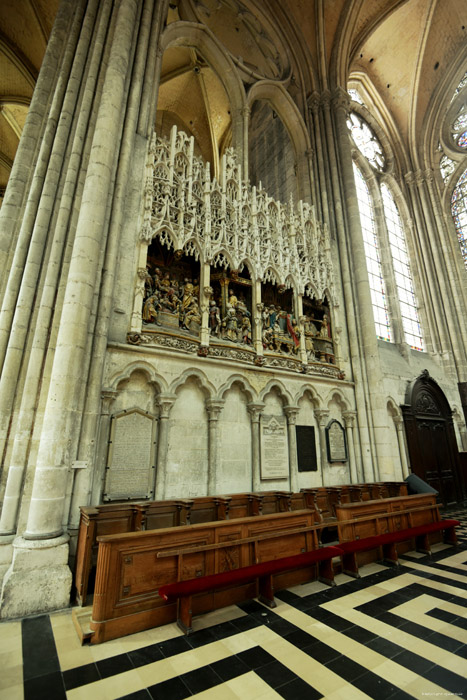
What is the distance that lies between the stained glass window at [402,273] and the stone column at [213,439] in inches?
398

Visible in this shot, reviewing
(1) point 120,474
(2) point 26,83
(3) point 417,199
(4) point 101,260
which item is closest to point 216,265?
(4) point 101,260

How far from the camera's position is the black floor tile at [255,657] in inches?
102

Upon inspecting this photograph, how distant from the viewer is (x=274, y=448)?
7297 mm

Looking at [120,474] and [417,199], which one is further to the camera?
[417,199]

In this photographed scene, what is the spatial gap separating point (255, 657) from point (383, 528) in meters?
3.40

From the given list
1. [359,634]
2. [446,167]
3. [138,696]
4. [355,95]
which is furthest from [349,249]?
[355,95]

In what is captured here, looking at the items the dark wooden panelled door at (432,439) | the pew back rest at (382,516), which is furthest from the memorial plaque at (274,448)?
the dark wooden panelled door at (432,439)

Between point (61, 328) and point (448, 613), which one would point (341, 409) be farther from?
point (61, 328)

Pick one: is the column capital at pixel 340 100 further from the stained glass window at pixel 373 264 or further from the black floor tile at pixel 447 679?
the black floor tile at pixel 447 679

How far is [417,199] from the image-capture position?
1638cm

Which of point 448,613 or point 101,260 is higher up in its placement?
point 101,260

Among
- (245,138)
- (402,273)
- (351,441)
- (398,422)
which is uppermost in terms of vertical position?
(245,138)

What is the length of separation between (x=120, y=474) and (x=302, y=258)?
731 cm

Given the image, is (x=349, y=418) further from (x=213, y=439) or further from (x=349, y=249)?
(x=349, y=249)
